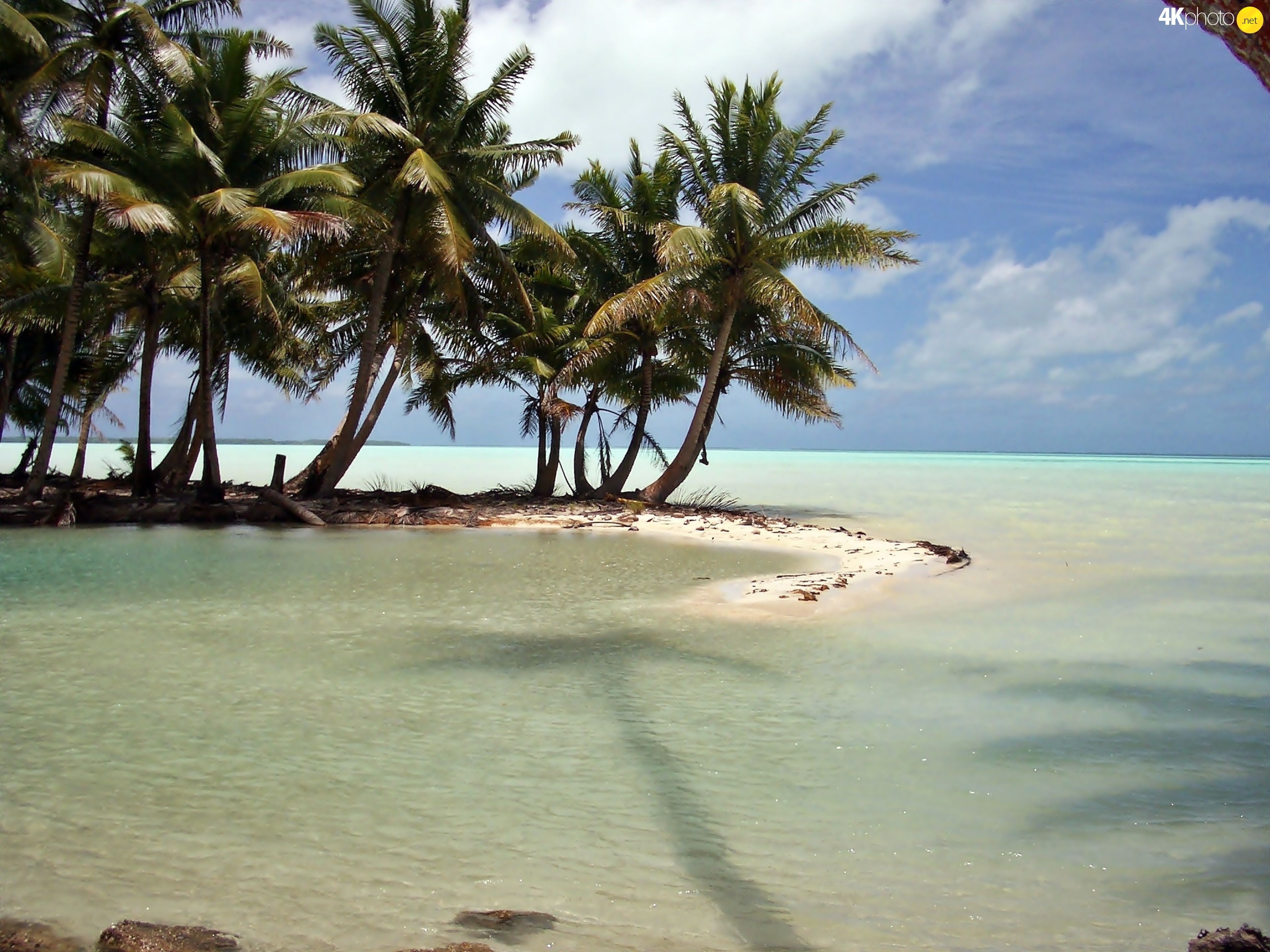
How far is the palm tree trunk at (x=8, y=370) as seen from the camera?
20141mm

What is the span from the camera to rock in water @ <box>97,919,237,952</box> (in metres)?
2.56

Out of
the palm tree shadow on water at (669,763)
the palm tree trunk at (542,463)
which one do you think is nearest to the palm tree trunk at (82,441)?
the palm tree trunk at (542,463)

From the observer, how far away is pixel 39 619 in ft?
24.2

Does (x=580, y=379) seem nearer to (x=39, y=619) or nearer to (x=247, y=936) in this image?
(x=39, y=619)

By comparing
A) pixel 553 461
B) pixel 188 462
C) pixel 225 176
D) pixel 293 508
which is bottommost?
pixel 293 508

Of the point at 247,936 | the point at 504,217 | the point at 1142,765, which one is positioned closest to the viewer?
the point at 247,936

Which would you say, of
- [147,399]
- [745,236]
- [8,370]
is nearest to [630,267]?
[745,236]

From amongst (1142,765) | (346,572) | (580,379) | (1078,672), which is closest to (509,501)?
(580,379)

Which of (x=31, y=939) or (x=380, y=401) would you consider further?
(x=380, y=401)

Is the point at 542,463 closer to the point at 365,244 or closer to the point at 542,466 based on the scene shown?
the point at 542,466

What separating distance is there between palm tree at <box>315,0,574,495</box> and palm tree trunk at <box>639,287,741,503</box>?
4158mm

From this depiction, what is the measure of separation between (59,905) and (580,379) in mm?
18310

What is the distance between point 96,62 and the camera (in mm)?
15383

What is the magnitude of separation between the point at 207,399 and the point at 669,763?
53.6 feet
